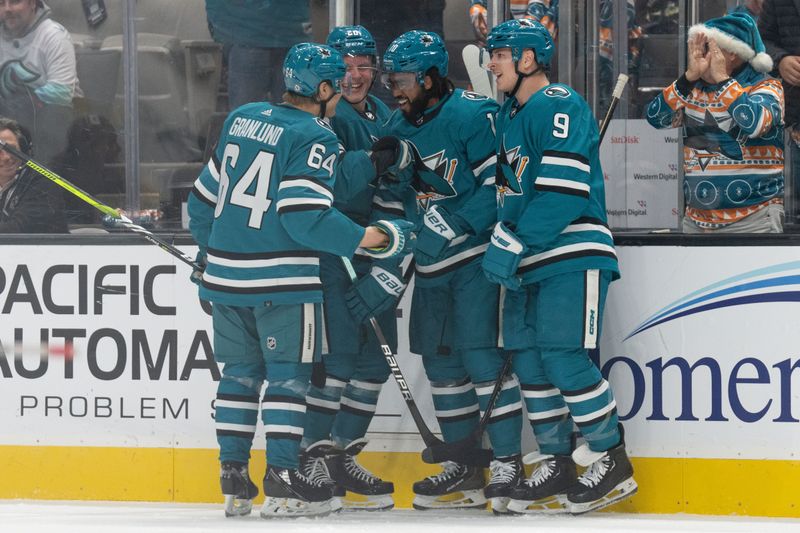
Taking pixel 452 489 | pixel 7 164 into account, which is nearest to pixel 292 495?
pixel 452 489

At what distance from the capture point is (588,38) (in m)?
4.70

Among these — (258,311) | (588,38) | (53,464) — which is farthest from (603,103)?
(53,464)

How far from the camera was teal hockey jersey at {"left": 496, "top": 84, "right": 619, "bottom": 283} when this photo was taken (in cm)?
413

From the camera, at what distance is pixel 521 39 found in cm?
423

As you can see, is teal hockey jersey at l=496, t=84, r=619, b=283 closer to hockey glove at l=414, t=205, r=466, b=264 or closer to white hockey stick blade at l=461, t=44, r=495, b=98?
hockey glove at l=414, t=205, r=466, b=264

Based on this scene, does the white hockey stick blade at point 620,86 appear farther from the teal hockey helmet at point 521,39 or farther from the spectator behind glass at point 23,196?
the spectator behind glass at point 23,196

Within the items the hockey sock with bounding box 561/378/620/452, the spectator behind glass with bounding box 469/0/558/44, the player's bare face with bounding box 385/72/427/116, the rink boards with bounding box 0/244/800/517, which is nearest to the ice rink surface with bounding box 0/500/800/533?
the rink boards with bounding box 0/244/800/517

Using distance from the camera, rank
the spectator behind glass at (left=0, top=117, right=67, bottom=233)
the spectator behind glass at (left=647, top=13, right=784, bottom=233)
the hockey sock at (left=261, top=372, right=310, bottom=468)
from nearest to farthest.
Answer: the hockey sock at (left=261, top=372, right=310, bottom=468), the spectator behind glass at (left=647, top=13, right=784, bottom=233), the spectator behind glass at (left=0, top=117, right=67, bottom=233)

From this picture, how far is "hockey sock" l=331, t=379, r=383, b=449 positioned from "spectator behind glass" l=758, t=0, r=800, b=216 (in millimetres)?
1533

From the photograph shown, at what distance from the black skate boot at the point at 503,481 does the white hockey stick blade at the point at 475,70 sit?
1217 millimetres

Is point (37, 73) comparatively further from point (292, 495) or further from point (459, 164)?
point (292, 495)

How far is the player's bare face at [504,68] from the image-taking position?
14.0 feet

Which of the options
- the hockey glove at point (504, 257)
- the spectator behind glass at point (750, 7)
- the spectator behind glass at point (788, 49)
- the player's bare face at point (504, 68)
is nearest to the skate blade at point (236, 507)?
the hockey glove at point (504, 257)

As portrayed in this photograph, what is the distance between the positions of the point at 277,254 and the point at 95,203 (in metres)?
0.92
